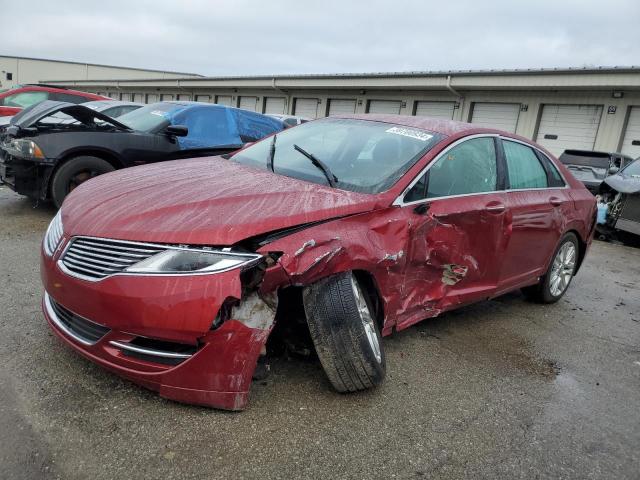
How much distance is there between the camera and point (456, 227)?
10.8 ft

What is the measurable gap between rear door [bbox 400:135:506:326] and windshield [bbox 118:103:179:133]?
4534mm

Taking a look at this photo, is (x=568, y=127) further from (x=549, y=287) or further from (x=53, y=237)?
(x=53, y=237)

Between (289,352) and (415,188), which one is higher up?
(415,188)

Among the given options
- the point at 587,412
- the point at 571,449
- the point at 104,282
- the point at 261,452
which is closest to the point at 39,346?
the point at 104,282

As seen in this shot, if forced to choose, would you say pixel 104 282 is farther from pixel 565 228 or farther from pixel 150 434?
pixel 565 228

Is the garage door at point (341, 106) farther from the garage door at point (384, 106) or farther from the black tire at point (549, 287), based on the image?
the black tire at point (549, 287)

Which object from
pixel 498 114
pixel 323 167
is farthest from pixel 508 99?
pixel 323 167

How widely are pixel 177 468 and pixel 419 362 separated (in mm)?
1735

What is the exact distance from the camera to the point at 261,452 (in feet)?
7.16

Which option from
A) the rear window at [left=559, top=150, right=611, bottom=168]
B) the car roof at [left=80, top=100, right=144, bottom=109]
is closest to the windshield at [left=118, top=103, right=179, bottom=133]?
the car roof at [left=80, top=100, right=144, bottom=109]

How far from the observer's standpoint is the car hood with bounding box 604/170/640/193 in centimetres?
782

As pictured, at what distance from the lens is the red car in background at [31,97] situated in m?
11.6

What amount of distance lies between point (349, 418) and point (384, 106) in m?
19.9

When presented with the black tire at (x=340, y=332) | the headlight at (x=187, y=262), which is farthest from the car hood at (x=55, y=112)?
the black tire at (x=340, y=332)
